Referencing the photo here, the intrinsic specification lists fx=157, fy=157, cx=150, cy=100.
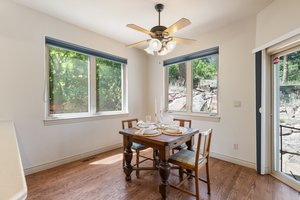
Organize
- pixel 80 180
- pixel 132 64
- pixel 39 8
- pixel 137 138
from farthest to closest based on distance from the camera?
pixel 132 64 → pixel 39 8 → pixel 80 180 → pixel 137 138

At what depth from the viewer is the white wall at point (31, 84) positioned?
2.25 metres

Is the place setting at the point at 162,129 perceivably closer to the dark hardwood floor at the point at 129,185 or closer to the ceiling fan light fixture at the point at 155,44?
the dark hardwood floor at the point at 129,185

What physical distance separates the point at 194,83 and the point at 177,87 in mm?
480

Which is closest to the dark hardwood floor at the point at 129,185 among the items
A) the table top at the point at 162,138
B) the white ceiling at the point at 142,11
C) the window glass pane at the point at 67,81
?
the table top at the point at 162,138

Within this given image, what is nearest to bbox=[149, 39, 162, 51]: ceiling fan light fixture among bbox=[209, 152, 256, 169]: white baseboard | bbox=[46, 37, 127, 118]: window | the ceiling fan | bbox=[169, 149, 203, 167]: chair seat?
the ceiling fan

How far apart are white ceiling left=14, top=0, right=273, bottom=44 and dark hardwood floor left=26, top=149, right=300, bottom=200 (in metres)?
2.59

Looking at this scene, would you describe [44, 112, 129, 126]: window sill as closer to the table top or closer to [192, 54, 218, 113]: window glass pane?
the table top

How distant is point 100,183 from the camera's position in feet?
7.31

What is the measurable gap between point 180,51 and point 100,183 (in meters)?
3.15

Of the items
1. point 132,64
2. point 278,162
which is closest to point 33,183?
point 132,64

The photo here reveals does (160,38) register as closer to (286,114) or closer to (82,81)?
(82,81)

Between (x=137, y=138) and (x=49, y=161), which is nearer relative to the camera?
(x=137, y=138)

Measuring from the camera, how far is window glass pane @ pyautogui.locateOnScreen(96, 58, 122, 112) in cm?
354

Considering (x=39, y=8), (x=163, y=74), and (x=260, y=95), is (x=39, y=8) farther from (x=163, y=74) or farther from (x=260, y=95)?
(x=260, y=95)
